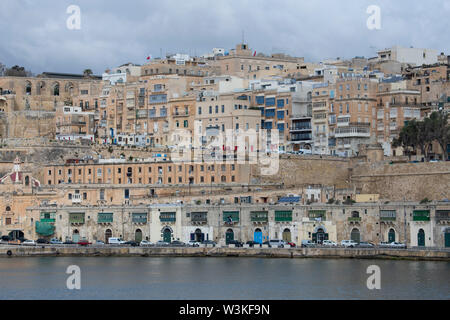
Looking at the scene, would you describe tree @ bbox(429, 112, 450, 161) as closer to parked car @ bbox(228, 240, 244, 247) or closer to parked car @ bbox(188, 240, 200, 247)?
parked car @ bbox(228, 240, 244, 247)

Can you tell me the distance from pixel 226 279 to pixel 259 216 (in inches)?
578

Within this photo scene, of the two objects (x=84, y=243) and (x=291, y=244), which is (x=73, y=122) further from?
(x=291, y=244)

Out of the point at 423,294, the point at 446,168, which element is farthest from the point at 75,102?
the point at 423,294

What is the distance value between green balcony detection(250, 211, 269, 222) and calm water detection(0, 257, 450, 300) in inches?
208

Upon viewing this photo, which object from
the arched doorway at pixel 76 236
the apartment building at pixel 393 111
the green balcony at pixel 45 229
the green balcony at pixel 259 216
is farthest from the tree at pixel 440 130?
the green balcony at pixel 45 229

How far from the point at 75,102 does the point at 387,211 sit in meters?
41.0

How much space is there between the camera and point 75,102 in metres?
106

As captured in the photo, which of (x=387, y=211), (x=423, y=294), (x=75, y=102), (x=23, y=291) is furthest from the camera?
(x=75, y=102)

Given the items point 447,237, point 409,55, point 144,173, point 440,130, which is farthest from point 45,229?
point 409,55

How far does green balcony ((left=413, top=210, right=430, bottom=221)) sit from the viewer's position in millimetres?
71125

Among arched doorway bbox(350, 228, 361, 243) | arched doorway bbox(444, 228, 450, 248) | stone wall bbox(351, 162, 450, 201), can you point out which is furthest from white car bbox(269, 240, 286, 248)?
stone wall bbox(351, 162, 450, 201)

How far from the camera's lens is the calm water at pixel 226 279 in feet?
188

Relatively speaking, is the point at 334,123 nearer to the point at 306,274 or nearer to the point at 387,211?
the point at 387,211

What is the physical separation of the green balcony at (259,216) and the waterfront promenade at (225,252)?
12.8 ft
